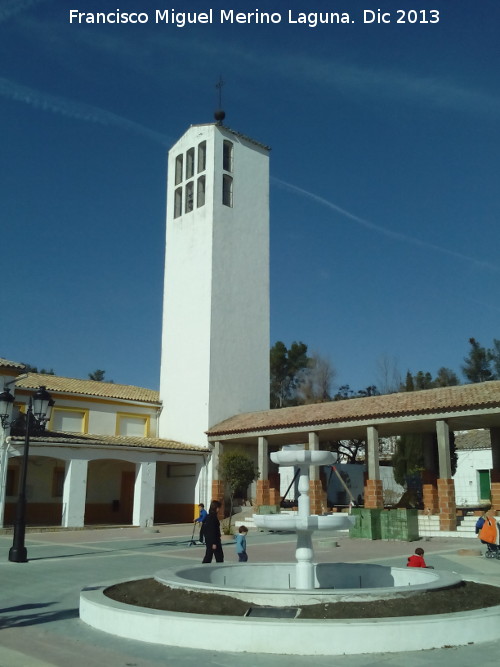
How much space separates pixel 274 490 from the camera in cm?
2872

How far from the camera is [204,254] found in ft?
108

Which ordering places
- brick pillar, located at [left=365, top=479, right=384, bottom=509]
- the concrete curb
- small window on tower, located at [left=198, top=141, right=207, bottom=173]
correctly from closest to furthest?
the concrete curb < brick pillar, located at [left=365, top=479, right=384, bottom=509] < small window on tower, located at [left=198, top=141, right=207, bottom=173]

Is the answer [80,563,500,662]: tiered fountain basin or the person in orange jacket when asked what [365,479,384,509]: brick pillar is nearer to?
the person in orange jacket

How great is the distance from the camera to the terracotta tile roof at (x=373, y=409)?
2247 centimetres

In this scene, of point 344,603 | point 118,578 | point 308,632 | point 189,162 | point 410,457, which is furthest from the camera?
point 189,162

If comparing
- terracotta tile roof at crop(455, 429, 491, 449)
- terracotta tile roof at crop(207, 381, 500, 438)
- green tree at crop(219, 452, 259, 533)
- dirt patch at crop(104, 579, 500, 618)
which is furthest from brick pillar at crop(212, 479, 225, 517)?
dirt patch at crop(104, 579, 500, 618)

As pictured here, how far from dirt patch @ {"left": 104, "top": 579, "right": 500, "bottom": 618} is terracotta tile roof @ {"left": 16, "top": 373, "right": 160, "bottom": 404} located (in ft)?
75.9

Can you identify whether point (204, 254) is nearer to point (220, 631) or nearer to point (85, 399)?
point (85, 399)

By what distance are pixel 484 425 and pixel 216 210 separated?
16241mm

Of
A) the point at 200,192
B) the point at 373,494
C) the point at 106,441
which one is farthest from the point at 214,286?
the point at 373,494

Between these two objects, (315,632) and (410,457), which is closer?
(315,632)

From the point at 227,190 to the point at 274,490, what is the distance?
50.9ft

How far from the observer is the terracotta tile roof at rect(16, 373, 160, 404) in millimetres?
29984

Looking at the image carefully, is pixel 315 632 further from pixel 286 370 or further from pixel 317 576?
pixel 286 370
